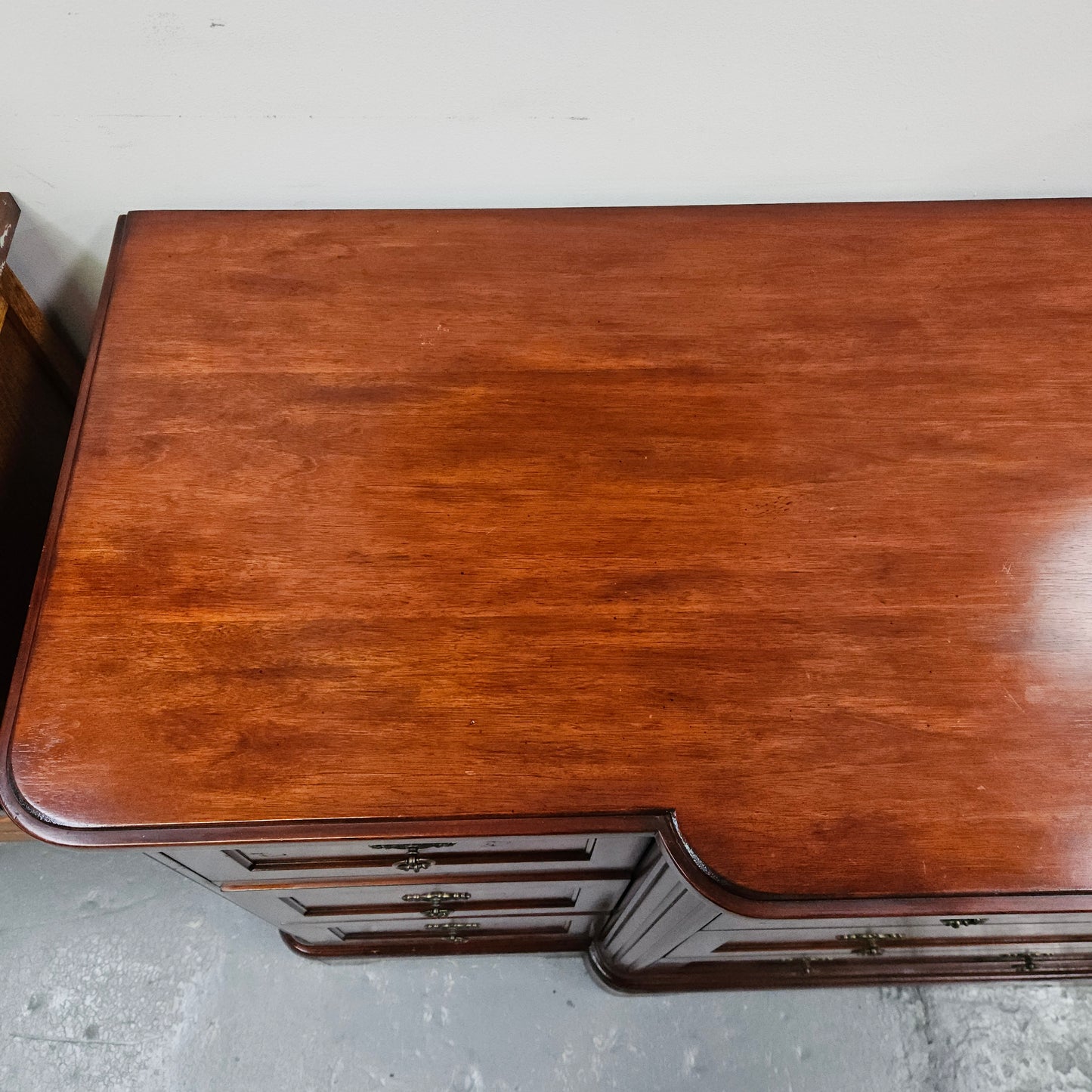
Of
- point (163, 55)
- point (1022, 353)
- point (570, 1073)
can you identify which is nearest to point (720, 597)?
point (1022, 353)

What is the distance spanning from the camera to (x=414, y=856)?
686 millimetres

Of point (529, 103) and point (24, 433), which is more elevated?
point (529, 103)

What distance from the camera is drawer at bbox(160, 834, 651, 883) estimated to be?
64 cm

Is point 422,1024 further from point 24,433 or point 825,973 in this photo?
A: point 24,433

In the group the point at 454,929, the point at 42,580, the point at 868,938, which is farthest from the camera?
the point at 454,929

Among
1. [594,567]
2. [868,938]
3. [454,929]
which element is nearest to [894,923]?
[868,938]

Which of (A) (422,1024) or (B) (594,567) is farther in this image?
(A) (422,1024)

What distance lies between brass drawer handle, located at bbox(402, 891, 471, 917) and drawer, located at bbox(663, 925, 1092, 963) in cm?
24

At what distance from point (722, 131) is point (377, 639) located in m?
0.54

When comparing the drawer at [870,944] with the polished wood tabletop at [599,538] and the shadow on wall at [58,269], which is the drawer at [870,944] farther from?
the shadow on wall at [58,269]

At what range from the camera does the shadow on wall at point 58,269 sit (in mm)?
815

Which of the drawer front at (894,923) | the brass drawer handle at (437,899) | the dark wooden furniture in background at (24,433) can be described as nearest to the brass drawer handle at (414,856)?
the brass drawer handle at (437,899)

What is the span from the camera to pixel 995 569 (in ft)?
2.08

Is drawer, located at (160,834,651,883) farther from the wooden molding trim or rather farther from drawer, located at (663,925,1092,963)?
the wooden molding trim
